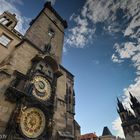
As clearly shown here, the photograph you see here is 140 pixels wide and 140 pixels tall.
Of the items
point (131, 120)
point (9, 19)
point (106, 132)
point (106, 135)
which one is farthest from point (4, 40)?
point (106, 132)

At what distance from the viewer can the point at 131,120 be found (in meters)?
46.1

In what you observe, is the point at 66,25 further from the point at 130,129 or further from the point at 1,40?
the point at 130,129

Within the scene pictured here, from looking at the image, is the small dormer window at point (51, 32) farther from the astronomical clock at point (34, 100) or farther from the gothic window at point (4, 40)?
the gothic window at point (4, 40)

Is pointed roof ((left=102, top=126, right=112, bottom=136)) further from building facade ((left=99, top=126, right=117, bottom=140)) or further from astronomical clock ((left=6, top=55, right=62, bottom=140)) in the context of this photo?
astronomical clock ((left=6, top=55, right=62, bottom=140))

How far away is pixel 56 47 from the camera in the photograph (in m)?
16.4

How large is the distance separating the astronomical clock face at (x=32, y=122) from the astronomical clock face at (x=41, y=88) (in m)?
1.28

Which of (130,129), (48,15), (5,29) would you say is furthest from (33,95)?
(130,129)

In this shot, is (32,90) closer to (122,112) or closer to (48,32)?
(48,32)

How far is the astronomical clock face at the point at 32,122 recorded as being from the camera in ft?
27.7

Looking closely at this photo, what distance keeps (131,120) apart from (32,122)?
46.0 metres

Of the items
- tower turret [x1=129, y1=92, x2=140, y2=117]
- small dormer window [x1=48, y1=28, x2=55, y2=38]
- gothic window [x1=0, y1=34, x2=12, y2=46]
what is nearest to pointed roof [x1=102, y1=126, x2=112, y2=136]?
tower turret [x1=129, y1=92, x2=140, y2=117]

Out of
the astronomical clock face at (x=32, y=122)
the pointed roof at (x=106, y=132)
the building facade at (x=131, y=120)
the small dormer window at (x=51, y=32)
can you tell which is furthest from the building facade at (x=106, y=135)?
the astronomical clock face at (x=32, y=122)

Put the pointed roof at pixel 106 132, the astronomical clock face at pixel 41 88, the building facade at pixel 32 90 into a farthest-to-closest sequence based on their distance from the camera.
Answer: the pointed roof at pixel 106 132
the astronomical clock face at pixel 41 88
the building facade at pixel 32 90

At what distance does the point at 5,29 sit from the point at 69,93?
29.3ft
